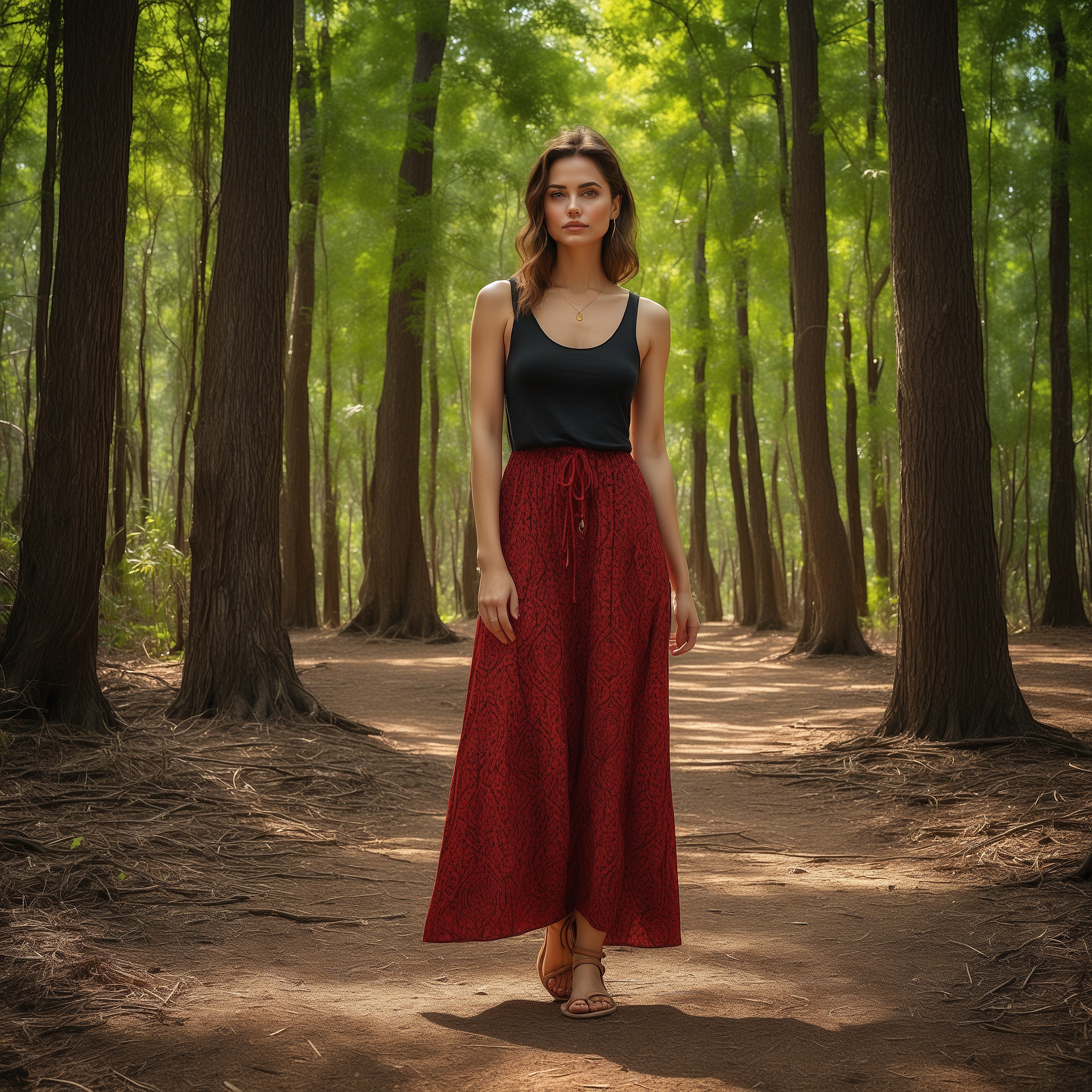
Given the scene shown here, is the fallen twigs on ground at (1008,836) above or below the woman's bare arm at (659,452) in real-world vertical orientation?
below

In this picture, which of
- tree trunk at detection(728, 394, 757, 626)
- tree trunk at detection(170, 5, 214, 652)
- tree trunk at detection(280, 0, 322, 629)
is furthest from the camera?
tree trunk at detection(728, 394, 757, 626)

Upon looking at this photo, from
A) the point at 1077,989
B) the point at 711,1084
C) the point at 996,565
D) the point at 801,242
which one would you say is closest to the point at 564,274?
the point at 711,1084

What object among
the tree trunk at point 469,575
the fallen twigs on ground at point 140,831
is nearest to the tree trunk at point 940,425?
the fallen twigs on ground at point 140,831

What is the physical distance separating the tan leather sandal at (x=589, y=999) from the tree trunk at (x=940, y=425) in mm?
3969

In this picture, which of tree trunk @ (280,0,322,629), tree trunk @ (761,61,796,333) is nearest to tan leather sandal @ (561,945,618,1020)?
tree trunk @ (761,61,796,333)

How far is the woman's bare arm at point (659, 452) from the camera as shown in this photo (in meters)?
2.85

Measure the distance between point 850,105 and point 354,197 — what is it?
24.2 feet

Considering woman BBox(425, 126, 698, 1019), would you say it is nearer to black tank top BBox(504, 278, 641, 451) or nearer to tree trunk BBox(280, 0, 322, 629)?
black tank top BBox(504, 278, 641, 451)

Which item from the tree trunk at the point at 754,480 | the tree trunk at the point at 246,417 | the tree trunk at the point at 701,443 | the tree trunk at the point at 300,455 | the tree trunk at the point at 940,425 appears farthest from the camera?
the tree trunk at the point at 701,443

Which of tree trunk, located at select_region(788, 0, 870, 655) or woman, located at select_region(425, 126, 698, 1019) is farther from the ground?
tree trunk, located at select_region(788, 0, 870, 655)

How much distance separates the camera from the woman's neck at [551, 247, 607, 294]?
2.86m

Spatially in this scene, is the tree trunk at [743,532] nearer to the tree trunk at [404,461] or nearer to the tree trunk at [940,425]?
the tree trunk at [404,461]

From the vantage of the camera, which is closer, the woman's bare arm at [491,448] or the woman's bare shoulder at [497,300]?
the woman's bare arm at [491,448]

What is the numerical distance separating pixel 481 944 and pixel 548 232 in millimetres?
2382
